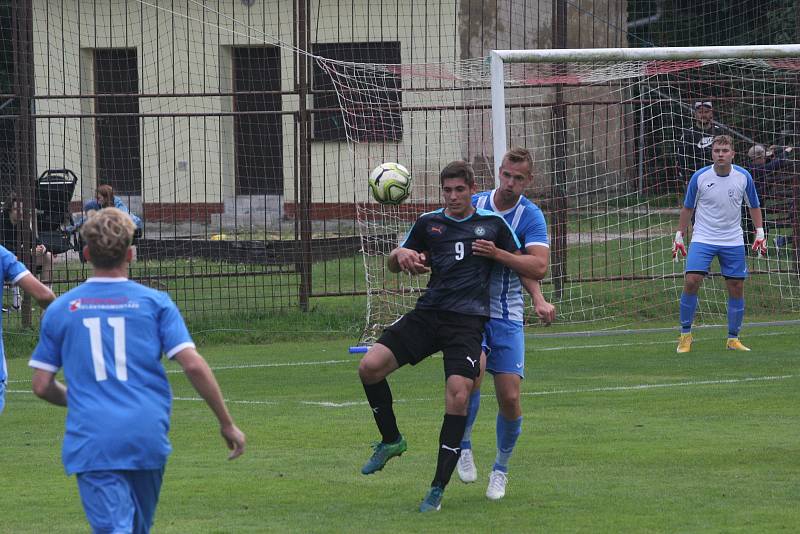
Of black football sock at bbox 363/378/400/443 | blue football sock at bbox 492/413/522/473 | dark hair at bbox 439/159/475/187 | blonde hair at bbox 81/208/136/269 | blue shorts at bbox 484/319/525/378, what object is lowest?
blue football sock at bbox 492/413/522/473

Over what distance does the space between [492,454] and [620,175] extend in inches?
404

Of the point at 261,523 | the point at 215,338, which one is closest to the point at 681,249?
the point at 215,338

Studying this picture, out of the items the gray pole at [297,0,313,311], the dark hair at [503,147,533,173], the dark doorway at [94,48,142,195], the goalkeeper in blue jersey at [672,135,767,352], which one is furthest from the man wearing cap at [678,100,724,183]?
the dark doorway at [94,48,142,195]

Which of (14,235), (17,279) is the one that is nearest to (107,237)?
(17,279)

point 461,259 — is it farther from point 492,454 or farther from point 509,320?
point 492,454

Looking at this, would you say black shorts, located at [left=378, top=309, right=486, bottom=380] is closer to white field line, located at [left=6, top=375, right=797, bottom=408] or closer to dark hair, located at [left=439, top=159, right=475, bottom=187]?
dark hair, located at [left=439, top=159, right=475, bottom=187]

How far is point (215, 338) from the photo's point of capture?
15859mm

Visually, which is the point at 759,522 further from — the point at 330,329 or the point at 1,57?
the point at 1,57

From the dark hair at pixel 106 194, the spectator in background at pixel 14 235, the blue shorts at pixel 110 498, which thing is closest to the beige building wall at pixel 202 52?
the dark hair at pixel 106 194

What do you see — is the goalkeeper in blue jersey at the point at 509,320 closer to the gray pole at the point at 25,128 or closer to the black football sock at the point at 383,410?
the black football sock at the point at 383,410

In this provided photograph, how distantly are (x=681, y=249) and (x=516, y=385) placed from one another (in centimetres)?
655

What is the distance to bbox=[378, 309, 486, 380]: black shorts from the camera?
7.30 metres

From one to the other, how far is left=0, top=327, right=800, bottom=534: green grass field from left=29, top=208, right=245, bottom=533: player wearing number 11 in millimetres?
2062

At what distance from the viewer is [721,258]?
13.8 meters
